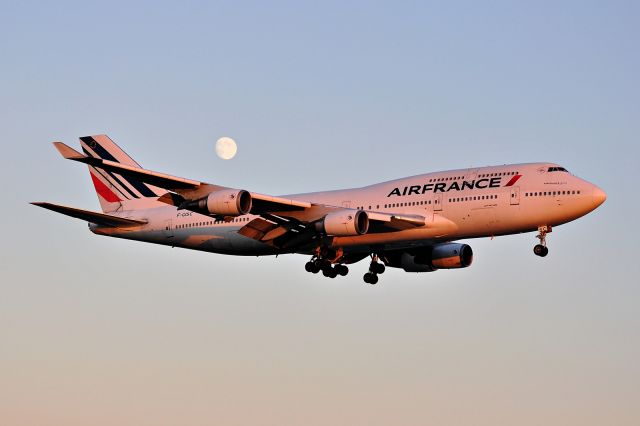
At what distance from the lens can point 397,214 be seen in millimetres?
64312

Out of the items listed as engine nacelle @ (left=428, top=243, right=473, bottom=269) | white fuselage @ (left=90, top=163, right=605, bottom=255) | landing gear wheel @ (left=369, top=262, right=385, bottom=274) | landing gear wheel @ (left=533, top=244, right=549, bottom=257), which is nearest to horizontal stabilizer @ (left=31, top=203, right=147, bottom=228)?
white fuselage @ (left=90, top=163, right=605, bottom=255)

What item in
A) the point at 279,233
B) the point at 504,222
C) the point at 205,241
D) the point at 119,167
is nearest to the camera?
the point at 119,167

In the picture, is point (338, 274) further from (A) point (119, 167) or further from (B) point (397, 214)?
(A) point (119, 167)

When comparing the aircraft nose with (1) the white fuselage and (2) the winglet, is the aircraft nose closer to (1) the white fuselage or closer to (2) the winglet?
(1) the white fuselage

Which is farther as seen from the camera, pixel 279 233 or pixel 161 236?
pixel 161 236

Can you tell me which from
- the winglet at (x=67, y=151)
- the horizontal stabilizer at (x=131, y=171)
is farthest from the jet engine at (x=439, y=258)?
the winglet at (x=67, y=151)

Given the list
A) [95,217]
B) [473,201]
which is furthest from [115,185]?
[473,201]

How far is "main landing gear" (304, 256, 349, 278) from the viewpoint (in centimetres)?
6669

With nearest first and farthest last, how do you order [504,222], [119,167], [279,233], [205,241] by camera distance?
[119,167]
[504,222]
[279,233]
[205,241]

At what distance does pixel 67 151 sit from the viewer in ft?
186

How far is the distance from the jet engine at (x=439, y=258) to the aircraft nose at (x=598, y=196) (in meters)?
11.4

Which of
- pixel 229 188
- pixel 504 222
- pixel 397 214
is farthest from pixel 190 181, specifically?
pixel 504 222

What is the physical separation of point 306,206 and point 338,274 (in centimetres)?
711

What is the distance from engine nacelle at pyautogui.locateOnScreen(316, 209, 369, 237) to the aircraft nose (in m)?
11.7
